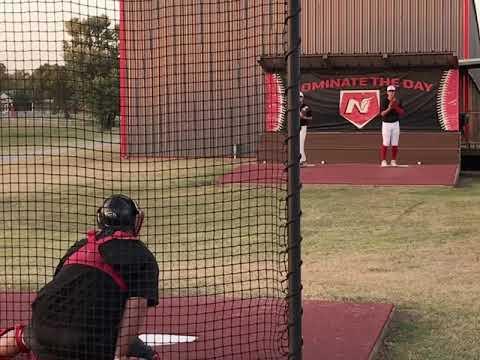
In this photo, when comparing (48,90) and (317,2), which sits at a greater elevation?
(317,2)

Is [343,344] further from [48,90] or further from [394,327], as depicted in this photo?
[48,90]

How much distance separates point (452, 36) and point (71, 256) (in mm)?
18606

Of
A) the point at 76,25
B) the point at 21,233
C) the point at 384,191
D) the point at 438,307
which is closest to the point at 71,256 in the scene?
the point at 76,25

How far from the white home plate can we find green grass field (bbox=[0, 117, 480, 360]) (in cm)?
131

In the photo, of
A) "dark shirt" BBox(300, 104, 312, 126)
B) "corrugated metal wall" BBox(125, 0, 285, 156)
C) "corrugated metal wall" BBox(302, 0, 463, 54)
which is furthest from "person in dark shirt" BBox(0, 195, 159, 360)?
"corrugated metal wall" BBox(302, 0, 463, 54)

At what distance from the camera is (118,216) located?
434 cm

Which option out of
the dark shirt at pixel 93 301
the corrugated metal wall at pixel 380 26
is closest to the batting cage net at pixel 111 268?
the dark shirt at pixel 93 301

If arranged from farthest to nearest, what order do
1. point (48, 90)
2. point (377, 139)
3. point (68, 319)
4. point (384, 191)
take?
point (377, 139)
point (384, 191)
point (48, 90)
point (68, 319)

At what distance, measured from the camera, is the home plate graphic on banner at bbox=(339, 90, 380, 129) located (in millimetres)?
17500

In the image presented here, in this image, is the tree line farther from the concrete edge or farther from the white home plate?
the concrete edge

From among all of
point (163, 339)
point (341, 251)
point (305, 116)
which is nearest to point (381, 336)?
point (163, 339)

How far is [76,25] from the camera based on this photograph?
20.8 feet

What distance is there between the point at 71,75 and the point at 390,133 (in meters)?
9.28

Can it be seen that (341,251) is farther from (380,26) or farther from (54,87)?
(380,26)
